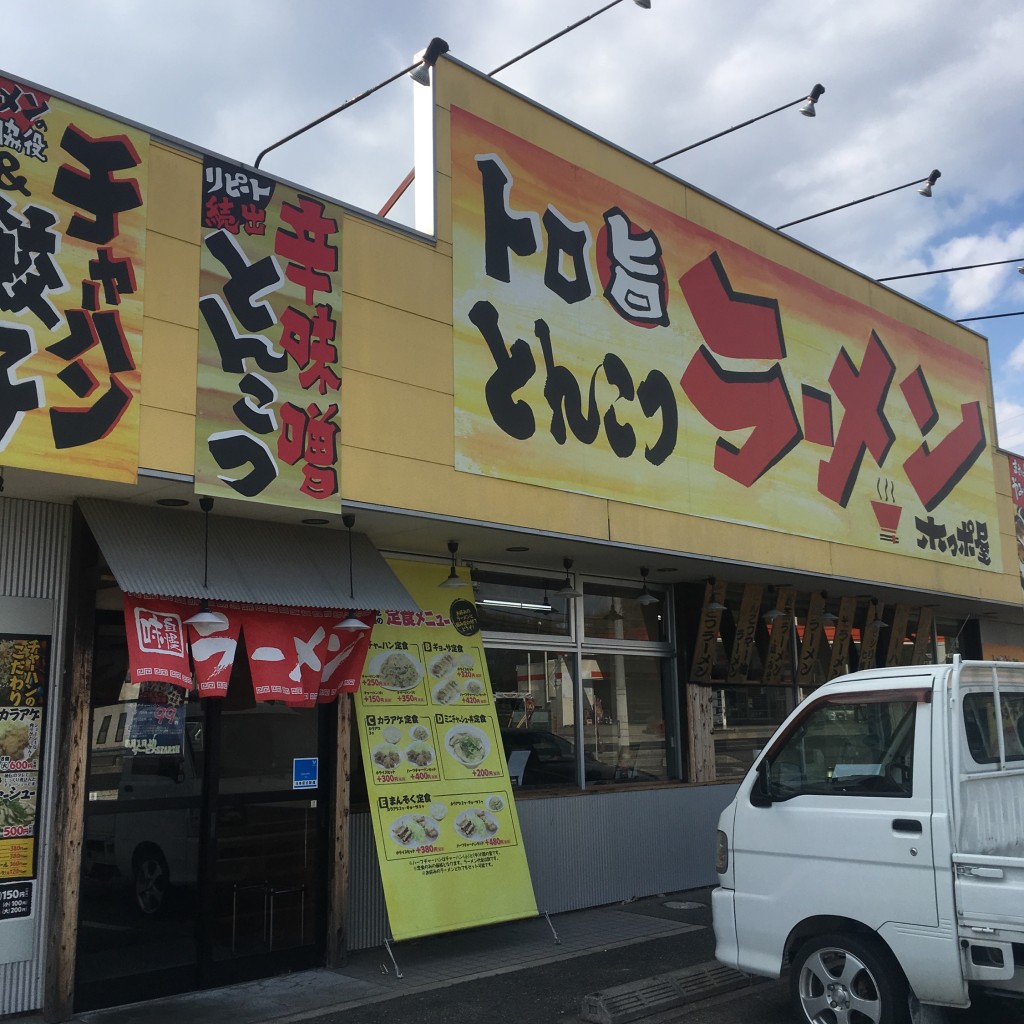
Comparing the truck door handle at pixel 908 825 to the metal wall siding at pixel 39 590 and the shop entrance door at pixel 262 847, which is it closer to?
the shop entrance door at pixel 262 847

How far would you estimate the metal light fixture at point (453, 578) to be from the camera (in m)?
9.55

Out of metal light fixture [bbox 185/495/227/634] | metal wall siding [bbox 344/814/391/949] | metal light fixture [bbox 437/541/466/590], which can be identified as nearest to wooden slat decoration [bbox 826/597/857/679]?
metal light fixture [bbox 437/541/466/590]

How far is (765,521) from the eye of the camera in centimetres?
1186

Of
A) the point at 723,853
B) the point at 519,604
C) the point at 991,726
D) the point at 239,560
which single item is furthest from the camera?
the point at 519,604

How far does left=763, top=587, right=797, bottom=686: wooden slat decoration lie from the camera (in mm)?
13516

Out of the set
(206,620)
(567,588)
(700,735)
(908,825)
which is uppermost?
(567,588)

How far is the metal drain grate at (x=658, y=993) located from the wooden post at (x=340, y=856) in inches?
91.5

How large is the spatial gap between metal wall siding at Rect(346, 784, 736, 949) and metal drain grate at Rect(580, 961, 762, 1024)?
248 cm

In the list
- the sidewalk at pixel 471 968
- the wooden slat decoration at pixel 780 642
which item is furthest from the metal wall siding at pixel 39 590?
the wooden slat decoration at pixel 780 642

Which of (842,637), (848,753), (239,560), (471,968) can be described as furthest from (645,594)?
(239,560)

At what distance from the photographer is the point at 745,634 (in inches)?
515

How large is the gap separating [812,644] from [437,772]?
711cm

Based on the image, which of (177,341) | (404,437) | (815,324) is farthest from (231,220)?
(815,324)

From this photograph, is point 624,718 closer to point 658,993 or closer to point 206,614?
point 658,993
